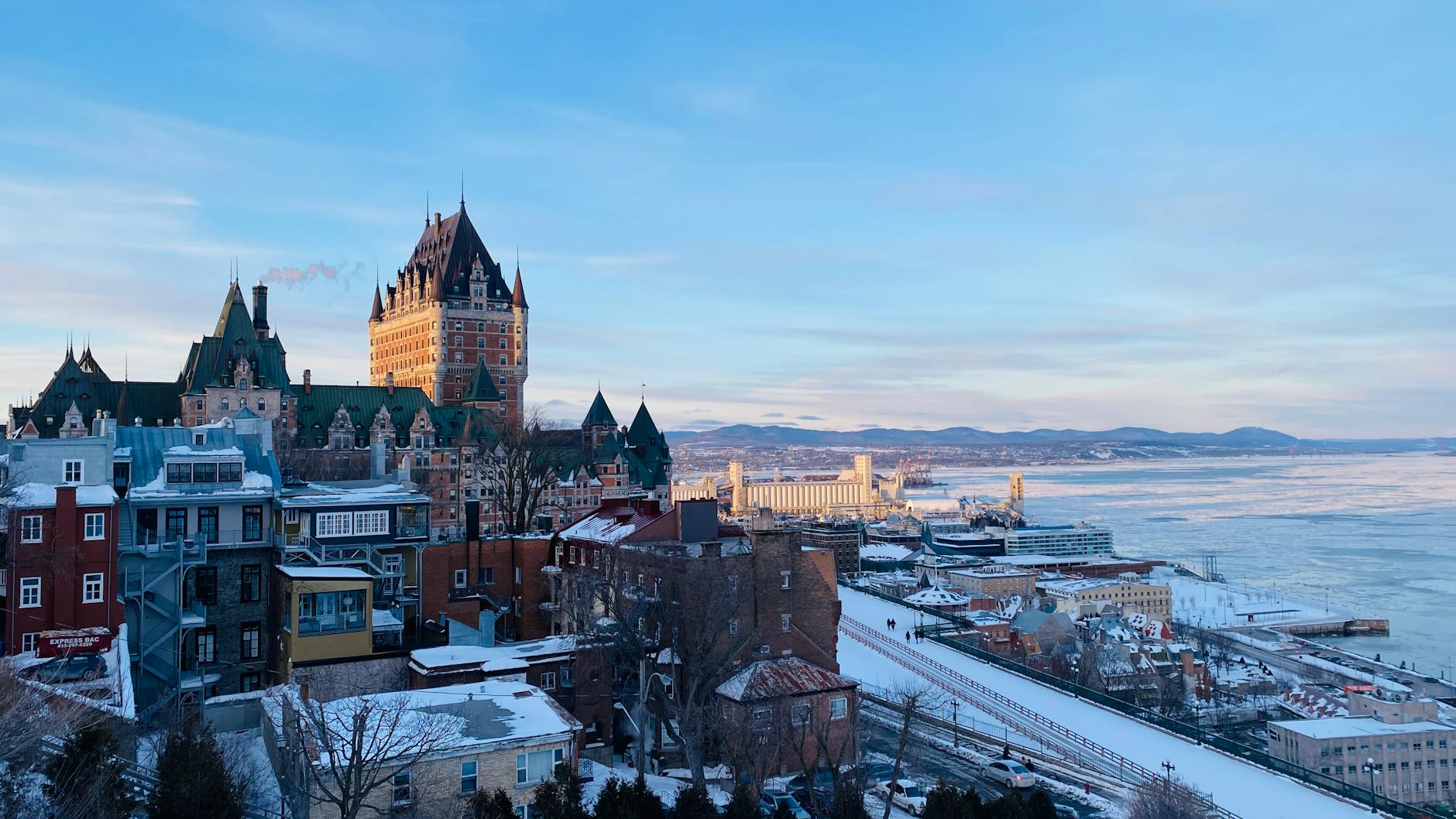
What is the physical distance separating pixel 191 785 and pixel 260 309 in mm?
81566

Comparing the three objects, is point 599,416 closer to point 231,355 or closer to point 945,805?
point 231,355

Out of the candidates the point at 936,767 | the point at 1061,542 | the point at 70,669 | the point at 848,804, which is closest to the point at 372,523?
the point at 70,669

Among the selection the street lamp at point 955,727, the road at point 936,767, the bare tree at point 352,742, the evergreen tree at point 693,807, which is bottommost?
the street lamp at point 955,727

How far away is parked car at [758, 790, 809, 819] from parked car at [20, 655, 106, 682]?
16.2 metres

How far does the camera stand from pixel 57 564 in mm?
27922

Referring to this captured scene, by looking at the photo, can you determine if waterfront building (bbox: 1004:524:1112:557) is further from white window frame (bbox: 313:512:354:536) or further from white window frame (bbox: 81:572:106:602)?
white window frame (bbox: 81:572:106:602)

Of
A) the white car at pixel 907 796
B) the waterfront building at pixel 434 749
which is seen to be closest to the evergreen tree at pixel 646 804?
the waterfront building at pixel 434 749

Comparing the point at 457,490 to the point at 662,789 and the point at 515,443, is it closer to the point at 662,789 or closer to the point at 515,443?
the point at 515,443

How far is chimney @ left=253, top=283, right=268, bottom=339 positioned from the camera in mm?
92562

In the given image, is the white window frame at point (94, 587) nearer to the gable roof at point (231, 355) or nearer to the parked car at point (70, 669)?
the parked car at point (70, 669)

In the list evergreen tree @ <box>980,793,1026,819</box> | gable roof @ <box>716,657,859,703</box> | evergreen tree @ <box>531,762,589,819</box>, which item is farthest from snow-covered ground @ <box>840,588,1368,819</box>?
evergreen tree @ <box>531,762,589,819</box>

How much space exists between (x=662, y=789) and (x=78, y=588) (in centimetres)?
1607

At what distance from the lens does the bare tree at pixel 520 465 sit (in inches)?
2571

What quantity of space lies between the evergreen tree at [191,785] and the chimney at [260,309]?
3073 inches
